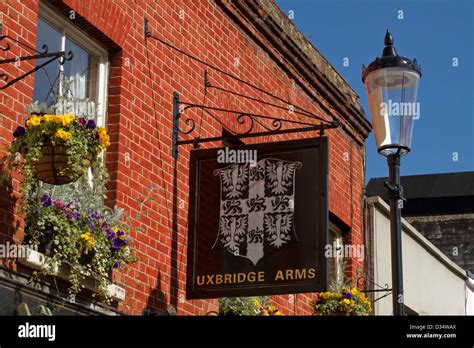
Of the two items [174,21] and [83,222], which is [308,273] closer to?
[83,222]

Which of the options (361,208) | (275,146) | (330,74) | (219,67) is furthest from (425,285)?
(275,146)

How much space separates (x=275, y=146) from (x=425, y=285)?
32.7ft

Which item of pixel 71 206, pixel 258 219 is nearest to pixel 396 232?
pixel 258 219

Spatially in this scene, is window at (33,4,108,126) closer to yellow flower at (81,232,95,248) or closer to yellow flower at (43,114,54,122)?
yellow flower at (43,114,54,122)

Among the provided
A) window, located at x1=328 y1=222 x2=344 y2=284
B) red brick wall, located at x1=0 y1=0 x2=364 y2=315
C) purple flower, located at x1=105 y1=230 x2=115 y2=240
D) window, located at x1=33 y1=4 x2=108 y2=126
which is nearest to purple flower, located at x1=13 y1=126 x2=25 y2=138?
red brick wall, located at x1=0 y1=0 x2=364 y2=315

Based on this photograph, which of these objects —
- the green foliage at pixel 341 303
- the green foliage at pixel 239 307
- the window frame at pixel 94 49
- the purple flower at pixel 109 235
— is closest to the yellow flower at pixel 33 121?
the purple flower at pixel 109 235

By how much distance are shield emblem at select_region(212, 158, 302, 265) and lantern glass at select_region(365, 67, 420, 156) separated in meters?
1.01

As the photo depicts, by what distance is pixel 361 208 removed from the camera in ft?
54.2

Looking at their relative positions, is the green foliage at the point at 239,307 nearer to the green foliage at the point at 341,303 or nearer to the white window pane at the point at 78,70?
the green foliage at the point at 341,303

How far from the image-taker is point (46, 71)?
970 cm

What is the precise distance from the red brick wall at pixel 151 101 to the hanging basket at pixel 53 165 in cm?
30

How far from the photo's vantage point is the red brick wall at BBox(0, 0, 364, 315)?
968cm

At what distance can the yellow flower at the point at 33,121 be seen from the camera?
28.0 ft
